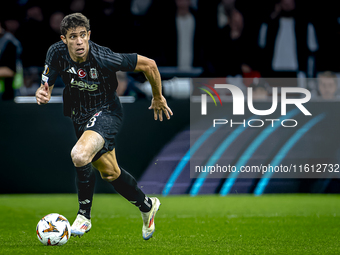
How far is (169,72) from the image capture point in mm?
8781

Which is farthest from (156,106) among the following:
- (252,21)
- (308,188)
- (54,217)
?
(252,21)

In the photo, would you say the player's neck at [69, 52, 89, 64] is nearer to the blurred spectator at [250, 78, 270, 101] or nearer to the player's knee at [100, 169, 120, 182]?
the player's knee at [100, 169, 120, 182]

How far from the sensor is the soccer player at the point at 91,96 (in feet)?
16.1

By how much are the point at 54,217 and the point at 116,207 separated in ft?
10.1

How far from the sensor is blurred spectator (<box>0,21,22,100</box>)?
8.24m

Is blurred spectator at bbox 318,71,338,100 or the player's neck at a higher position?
the player's neck

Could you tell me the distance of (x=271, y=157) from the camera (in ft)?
27.3

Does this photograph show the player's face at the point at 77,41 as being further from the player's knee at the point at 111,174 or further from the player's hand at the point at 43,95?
the player's knee at the point at 111,174

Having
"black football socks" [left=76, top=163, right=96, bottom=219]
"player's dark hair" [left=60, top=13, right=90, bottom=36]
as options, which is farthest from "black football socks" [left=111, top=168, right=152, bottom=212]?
"player's dark hair" [left=60, top=13, right=90, bottom=36]

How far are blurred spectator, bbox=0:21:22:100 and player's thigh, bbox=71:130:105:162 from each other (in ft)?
12.3

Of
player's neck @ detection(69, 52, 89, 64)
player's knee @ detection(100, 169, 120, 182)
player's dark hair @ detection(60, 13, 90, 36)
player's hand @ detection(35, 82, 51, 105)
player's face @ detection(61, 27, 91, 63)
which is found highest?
player's dark hair @ detection(60, 13, 90, 36)

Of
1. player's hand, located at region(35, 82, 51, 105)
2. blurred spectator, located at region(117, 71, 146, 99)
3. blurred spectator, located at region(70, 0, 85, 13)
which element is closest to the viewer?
player's hand, located at region(35, 82, 51, 105)

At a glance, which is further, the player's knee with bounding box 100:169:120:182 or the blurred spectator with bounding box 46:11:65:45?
the blurred spectator with bounding box 46:11:65:45

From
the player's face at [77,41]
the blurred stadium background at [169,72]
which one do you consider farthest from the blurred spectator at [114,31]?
the player's face at [77,41]
